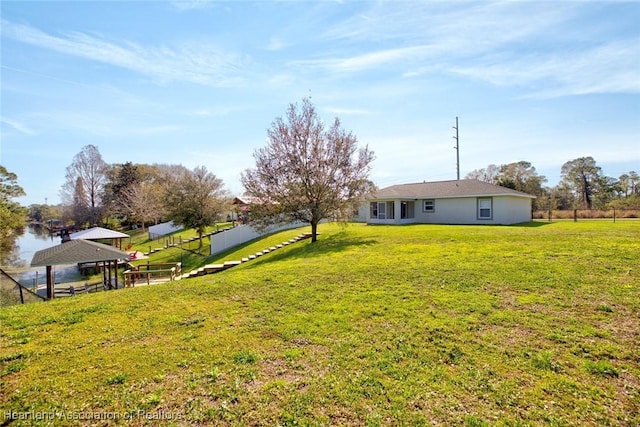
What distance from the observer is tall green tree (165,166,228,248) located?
81.5 ft

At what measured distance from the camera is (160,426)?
3260 mm

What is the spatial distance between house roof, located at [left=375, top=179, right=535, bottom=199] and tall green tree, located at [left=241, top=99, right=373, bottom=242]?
8045 millimetres

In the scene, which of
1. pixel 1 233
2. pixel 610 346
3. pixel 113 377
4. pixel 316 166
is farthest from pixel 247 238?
pixel 610 346

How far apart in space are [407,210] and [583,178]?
30121mm

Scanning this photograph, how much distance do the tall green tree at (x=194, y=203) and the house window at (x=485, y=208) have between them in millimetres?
20019

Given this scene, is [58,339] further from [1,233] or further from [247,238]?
[1,233]

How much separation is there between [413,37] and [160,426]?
11404 millimetres

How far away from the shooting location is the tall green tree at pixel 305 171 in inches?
648

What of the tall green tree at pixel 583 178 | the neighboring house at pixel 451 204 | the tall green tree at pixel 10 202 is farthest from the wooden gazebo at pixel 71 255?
the tall green tree at pixel 583 178

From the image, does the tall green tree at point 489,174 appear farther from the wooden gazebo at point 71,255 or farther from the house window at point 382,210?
the wooden gazebo at point 71,255

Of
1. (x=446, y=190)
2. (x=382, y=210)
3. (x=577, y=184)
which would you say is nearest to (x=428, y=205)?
(x=446, y=190)

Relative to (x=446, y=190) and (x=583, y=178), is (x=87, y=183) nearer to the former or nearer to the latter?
(x=446, y=190)

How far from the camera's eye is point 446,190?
25.5 m

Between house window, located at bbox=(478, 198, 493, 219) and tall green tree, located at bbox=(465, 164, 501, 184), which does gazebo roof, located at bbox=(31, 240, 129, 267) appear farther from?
tall green tree, located at bbox=(465, 164, 501, 184)
